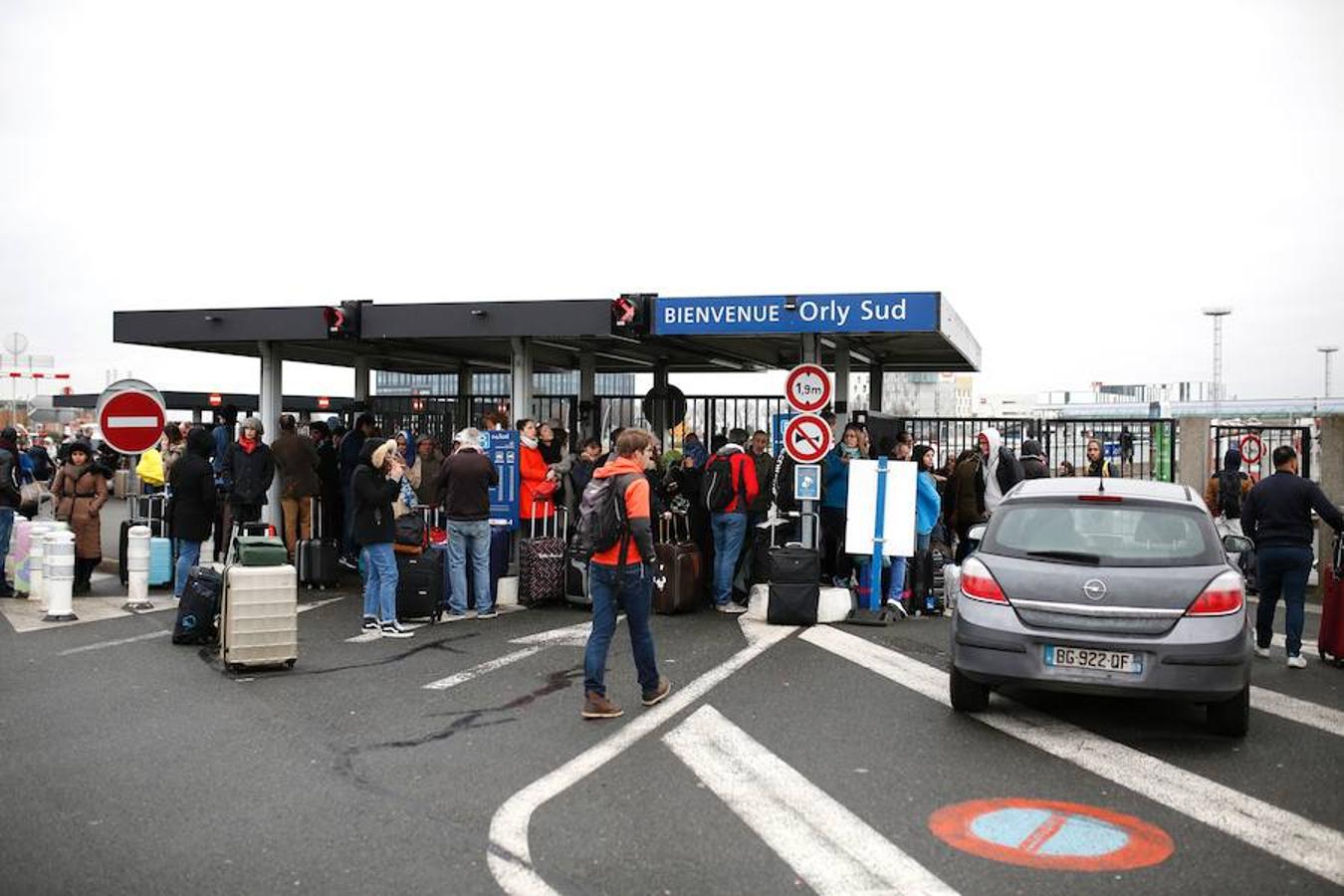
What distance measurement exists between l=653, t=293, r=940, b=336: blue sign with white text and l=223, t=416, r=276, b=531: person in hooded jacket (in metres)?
5.00

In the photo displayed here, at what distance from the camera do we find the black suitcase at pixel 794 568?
12078mm

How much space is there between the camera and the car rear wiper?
303 inches

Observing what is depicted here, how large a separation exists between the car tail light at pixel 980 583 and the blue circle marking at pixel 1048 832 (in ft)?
6.18

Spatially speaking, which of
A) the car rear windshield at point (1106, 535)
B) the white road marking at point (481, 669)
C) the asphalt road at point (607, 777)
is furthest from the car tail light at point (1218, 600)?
the white road marking at point (481, 669)

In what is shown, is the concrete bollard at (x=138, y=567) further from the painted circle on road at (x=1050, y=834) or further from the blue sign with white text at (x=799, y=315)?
the painted circle on road at (x=1050, y=834)

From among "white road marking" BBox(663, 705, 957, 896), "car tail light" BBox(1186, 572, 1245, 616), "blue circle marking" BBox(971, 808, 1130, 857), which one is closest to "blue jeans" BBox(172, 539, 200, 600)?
"white road marking" BBox(663, 705, 957, 896)

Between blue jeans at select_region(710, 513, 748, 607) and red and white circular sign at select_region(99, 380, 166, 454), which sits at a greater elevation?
red and white circular sign at select_region(99, 380, 166, 454)

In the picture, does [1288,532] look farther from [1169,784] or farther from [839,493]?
[839,493]

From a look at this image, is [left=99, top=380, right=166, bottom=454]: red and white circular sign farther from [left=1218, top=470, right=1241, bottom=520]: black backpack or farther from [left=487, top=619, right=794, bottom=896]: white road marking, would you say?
[left=1218, top=470, right=1241, bottom=520]: black backpack

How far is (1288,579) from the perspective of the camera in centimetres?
998

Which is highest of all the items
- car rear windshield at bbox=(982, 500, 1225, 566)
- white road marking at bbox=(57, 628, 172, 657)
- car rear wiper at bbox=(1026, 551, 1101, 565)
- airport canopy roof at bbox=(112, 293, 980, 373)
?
airport canopy roof at bbox=(112, 293, 980, 373)

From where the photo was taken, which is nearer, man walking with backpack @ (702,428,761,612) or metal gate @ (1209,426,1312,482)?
man walking with backpack @ (702,428,761,612)

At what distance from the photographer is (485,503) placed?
12492mm

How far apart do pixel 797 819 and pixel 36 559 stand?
11.4m
